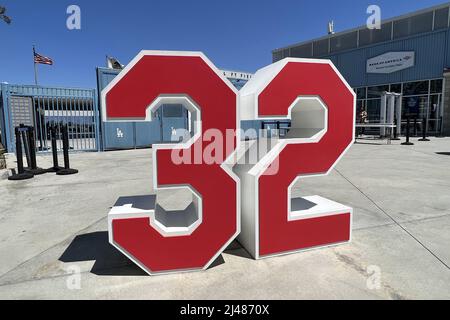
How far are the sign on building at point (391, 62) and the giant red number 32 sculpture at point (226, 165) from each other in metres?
22.1

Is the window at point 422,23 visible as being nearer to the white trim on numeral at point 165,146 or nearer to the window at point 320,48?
the window at point 320,48

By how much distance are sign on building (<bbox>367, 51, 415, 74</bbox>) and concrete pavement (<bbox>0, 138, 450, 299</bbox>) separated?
1948 cm

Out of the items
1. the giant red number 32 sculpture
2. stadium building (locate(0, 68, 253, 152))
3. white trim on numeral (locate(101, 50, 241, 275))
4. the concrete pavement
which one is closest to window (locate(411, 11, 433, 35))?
stadium building (locate(0, 68, 253, 152))

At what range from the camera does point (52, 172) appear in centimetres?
820

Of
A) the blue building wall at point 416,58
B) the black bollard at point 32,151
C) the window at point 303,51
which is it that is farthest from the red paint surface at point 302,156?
the window at point 303,51

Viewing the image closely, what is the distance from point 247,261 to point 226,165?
3.20ft

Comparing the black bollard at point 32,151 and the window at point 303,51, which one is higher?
the window at point 303,51

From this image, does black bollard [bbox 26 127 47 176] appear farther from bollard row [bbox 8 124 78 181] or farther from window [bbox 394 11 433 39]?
window [bbox 394 11 433 39]

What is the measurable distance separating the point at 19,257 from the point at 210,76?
2689 millimetres

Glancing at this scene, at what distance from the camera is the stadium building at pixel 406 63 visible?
19391 millimetres

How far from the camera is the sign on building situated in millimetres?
20688

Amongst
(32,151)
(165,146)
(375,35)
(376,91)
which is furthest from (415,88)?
(165,146)
